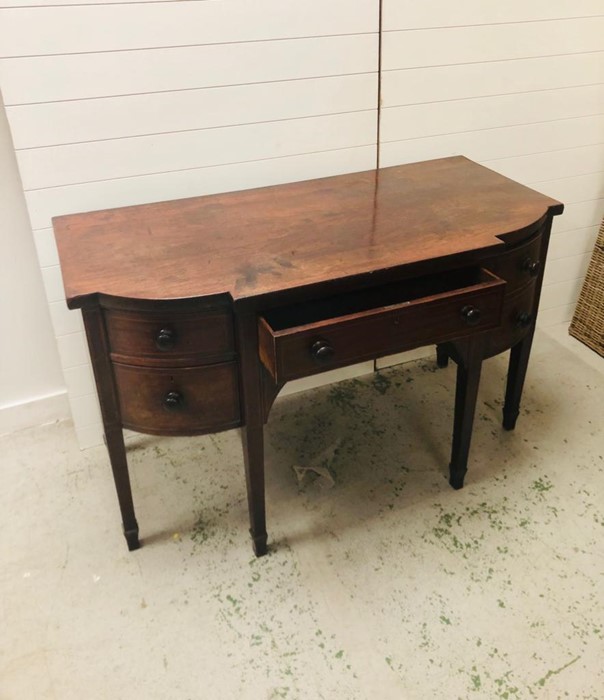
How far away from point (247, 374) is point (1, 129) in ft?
2.89

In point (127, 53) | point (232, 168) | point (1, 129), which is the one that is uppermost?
point (127, 53)

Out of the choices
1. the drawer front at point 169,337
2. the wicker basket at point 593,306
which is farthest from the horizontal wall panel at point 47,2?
the wicker basket at point 593,306

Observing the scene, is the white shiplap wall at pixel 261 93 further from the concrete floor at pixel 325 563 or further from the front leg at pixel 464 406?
the front leg at pixel 464 406

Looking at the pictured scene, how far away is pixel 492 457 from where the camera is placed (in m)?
1.82

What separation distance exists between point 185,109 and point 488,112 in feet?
2.97

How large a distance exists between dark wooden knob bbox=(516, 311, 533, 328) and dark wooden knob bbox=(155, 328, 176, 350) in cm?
86

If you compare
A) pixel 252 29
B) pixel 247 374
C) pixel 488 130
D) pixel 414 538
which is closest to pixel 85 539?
pixel 247 374

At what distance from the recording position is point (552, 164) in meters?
2.09

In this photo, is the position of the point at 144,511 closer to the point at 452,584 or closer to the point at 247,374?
the point at 247,374

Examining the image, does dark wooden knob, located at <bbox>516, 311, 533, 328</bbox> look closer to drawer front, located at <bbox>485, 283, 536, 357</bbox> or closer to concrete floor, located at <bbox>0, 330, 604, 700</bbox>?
drawer front, located at <bbox>485, 283, 536, 357</bbox>

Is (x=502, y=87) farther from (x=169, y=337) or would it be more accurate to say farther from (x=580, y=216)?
(x=169, y=337)

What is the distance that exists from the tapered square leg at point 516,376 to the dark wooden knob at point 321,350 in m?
0.75

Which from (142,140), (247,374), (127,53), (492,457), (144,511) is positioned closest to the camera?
(247,374)

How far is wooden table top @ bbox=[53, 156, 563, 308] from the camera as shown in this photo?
1235 mm
